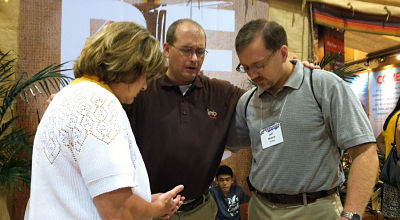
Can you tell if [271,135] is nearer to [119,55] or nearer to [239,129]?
[239,129]

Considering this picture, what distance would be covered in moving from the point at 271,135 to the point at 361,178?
0.46 m

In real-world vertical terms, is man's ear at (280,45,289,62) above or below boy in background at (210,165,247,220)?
above

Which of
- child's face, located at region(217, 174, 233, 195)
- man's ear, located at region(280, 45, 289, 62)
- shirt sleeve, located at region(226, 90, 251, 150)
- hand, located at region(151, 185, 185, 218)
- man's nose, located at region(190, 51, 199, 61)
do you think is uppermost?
man's ear, located at region(280, 45, 289, 62)

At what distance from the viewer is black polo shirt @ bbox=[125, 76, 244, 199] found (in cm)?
198

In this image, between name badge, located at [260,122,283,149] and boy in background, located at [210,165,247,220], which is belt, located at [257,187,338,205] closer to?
name badge, located at [260,122,283,149]

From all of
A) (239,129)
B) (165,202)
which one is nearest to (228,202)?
(239,129)

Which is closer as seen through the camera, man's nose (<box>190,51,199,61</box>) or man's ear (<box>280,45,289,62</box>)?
man's ear (<box>280,45,289,62</box>)

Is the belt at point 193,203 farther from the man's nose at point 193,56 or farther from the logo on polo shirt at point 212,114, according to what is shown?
the man's nose at point 193,56

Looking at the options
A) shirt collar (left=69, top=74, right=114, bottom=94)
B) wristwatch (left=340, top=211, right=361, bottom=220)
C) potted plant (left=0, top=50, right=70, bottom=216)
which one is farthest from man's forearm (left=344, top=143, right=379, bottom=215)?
potted plant (left=0, top=50, right=70, bottom=216)

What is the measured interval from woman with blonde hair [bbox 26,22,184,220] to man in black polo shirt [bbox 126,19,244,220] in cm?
83

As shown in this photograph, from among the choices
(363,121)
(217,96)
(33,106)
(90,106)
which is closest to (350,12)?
(217,96)

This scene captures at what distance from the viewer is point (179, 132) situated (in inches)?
79.0

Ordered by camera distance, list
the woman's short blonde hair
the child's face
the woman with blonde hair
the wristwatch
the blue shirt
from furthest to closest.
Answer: the child's face → the blue shirt → the wristwatch → the woman's short blonde hair → the woman with blonde hair

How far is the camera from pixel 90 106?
1012 millimetres
